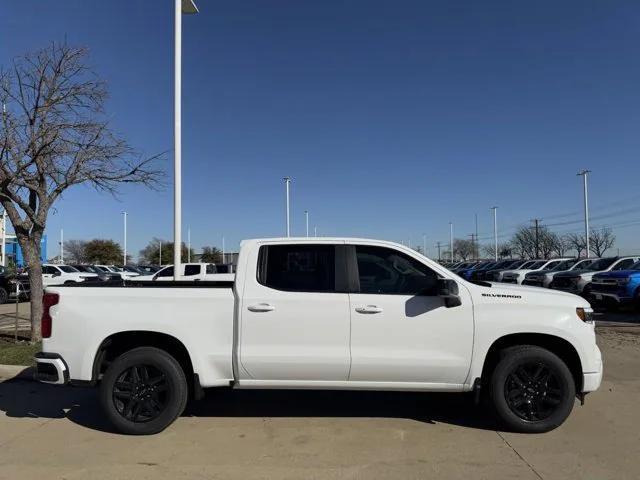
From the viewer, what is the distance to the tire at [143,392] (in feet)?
17.6

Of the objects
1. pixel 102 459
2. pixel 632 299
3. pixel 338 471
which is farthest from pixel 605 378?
pixel 632 299

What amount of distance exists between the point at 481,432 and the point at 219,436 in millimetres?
2546

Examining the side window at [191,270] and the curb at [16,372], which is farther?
the side window at [191,270]

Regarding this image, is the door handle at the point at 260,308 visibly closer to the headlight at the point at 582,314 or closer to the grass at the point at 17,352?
the headlight at the point at 582,314

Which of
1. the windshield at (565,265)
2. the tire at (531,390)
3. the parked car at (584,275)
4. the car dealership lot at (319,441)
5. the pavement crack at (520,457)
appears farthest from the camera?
the windshield at (565,265)

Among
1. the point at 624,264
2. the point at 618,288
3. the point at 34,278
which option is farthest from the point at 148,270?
the point at 618,288

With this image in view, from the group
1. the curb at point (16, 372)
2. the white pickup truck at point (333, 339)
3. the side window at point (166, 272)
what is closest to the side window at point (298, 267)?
the white pickup truck at point (333, 339)

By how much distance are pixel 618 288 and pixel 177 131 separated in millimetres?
12977

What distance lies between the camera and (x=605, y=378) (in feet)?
25.2

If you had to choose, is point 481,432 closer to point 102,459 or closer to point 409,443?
point 409,443

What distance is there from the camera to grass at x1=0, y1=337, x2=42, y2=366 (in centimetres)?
848

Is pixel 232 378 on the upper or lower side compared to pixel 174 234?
lower

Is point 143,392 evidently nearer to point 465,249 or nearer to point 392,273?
point 392,273

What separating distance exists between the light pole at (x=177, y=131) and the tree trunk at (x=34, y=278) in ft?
8.58
